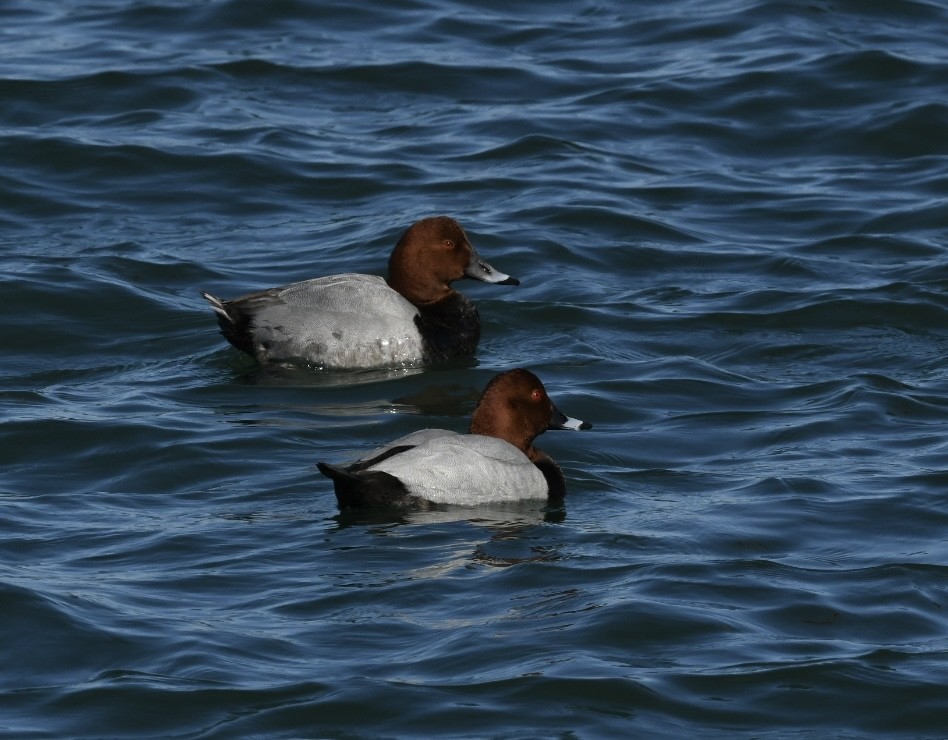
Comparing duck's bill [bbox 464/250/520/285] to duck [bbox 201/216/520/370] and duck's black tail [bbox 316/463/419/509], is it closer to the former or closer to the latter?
duck [bbox 201/216/520/370]

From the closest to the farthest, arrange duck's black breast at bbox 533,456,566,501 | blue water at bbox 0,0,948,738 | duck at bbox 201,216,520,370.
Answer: blue water at bbox 0,0,948,738
duck's black breast at bbox 533,456,566,501
duck at bbox 201,216,520,370

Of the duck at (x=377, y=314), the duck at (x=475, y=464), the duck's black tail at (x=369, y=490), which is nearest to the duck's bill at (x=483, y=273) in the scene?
the duck at (x=377, y=314)

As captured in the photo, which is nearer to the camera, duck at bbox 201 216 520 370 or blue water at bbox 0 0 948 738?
blue water at bbox 0 0 948 738

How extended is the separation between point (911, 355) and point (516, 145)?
509 cm

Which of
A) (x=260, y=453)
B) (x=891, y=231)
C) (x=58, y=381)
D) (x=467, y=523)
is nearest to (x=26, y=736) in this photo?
(x=467, y=523)

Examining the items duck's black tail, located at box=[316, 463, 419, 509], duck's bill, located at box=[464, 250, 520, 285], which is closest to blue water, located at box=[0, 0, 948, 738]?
duck's black tail, located at box=[316, 463, 419, 509]

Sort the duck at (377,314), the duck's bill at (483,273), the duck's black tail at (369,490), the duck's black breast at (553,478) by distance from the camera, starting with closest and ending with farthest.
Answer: the duck's black tail at (369,490) < the duck's black breast at (553,478) < the duck at (377,314) < the duck's bill at (483,273)

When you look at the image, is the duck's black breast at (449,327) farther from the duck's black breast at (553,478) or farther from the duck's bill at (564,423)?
the duck's black breast at (553,478)

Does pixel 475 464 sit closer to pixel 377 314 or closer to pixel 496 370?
pixel 496 370

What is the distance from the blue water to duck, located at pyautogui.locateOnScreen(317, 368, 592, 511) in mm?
126

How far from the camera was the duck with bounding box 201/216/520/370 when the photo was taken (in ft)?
34.1

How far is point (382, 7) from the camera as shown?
18203 mm

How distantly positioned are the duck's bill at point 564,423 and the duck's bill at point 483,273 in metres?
2.44

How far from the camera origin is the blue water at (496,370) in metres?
6.23
